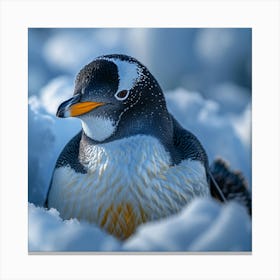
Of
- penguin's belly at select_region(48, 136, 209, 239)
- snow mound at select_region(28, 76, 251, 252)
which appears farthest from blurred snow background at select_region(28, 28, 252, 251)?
penguin's belly at select_region(48, 136, 209, 239)

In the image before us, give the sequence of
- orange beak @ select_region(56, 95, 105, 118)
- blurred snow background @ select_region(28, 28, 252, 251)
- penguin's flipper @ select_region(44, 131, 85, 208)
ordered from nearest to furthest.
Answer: orange beak @ select_region(56, 95, 105, 118) < penguin's flipper @ select_region(44, 131, 85, 208) < blurred snow background @ select_region(28, 28, 252, 251)

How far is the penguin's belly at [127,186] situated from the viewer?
4.22 ft

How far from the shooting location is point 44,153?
1.53m

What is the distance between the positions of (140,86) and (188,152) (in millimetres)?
224

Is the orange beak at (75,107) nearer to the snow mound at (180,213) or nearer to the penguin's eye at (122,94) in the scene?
the penguin's eye at (122,94)

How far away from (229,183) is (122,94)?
0.48 m

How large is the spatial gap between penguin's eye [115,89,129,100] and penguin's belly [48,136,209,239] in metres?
0.10

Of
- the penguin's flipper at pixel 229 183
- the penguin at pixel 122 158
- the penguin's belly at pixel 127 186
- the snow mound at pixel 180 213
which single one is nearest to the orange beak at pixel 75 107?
the penguin at pixel 122 158

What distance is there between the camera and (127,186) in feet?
4.21

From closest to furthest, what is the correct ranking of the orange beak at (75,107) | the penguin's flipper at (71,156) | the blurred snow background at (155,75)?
the orange beak at (75,107) → the penguin's flipper at (71,156) → the blurred snow background at (155,75)

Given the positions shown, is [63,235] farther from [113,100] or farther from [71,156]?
[113,100]

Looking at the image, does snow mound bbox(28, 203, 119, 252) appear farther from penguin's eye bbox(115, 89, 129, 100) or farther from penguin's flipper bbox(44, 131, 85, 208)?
penguin's eye bbox(115, 89, 129, 100)

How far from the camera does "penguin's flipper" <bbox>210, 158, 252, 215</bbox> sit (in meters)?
1.50
